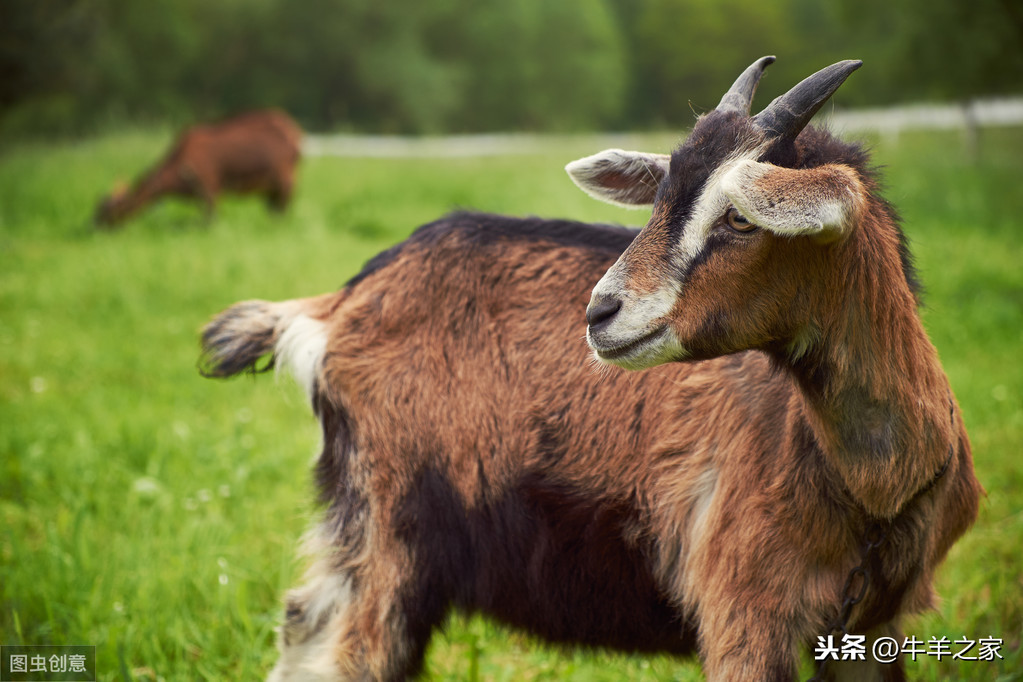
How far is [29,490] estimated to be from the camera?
169 inches

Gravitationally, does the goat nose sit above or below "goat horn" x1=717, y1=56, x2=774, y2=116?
below

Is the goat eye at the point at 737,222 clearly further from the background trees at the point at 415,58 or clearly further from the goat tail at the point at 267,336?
the background trees at the point at 415,58

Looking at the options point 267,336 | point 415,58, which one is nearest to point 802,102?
point 267,336

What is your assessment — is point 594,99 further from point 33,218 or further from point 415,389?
point 415,389

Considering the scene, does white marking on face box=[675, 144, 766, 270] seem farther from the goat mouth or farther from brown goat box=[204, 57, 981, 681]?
the goat mouth

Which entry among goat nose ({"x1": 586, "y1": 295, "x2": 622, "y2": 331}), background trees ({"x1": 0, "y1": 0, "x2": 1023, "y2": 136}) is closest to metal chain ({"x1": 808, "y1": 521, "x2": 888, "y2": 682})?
goat nose ({"x1": 586, "y1": 295, "x2": 622, "y2": 331})

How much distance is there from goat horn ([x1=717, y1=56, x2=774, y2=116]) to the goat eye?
332 mm

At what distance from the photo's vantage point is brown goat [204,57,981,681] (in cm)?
200

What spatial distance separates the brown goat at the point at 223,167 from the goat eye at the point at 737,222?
34.9ft

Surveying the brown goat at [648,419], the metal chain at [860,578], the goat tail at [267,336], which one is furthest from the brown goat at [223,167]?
the metal chain at [860,578]

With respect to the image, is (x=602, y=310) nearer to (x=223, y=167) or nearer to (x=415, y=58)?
(x=223, y=167)

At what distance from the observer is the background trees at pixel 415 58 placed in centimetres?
1975

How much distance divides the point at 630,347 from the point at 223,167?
1094 centimetres

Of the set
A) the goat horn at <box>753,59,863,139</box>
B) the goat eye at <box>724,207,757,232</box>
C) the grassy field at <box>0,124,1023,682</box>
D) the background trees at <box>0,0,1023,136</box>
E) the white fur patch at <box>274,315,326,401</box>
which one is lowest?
the grassy field at <box>0,124,1023,682</box>
